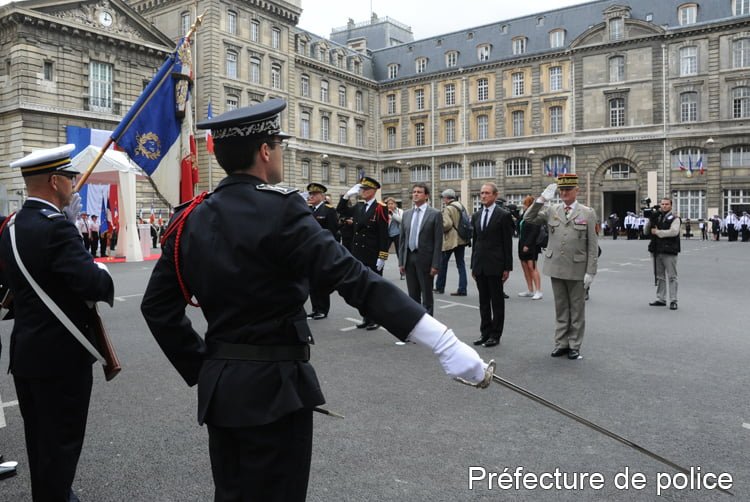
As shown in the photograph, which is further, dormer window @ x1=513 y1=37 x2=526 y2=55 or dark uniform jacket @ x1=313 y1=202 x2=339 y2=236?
dormer window @ x1=513 y1=37 x2=526 y2=55

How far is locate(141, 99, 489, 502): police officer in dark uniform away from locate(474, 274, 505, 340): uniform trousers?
18.3 ft

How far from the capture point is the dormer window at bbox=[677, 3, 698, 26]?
4734 centimetres

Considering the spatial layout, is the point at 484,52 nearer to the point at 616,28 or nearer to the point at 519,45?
the point at 519,45

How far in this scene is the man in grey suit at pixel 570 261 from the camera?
23.0 ft

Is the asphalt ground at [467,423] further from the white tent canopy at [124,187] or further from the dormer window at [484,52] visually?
the dormer window at [484,52]

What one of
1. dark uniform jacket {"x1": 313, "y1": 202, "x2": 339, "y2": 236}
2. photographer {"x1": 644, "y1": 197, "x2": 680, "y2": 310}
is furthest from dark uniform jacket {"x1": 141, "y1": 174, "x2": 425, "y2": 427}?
photographer {"x1": 644, "y1": 197, "x2": 680, "y2": 310}

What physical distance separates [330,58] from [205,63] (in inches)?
626

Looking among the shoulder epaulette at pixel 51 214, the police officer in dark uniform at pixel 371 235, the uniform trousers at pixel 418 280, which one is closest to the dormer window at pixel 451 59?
the police officer in dark uniform at pixel 371 235

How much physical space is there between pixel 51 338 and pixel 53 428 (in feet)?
1.50

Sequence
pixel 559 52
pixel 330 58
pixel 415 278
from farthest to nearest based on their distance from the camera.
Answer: pixel 330 58 → pixel 559 52 → pixel 415 278

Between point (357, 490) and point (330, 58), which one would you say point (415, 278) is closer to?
point (357, 490)

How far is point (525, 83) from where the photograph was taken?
53.6 m

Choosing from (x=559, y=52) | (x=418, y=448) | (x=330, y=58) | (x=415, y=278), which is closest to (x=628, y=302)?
(x=415, y=278)

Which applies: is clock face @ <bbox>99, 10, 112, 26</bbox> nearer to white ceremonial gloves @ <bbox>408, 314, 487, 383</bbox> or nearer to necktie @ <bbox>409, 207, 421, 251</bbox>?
necktie @ <bbox>409, 207, 421, 251</bbox>
